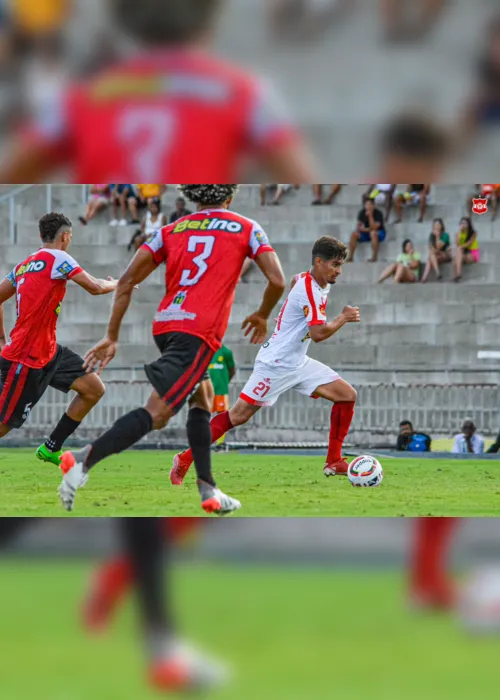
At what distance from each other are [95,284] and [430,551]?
4.03 metres

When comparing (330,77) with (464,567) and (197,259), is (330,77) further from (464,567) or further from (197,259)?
(197,259)

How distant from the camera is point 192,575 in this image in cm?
160

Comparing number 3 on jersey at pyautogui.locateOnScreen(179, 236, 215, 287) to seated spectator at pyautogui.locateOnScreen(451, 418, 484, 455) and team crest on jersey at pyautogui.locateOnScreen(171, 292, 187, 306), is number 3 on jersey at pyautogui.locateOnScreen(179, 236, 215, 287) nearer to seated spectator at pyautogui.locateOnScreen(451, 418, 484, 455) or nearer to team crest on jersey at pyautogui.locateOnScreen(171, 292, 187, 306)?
team crest on jersey at pyautogui.locateOnScreen(171, 292, 187, 306)

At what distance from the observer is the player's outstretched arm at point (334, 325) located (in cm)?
630

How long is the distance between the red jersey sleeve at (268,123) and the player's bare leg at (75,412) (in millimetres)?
5984

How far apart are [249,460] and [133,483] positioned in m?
4.07

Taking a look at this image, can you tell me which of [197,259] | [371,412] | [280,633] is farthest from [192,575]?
[371,412]

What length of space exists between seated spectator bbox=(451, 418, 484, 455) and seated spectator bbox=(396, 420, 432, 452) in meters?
0.30

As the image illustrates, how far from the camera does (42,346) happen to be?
275 inches

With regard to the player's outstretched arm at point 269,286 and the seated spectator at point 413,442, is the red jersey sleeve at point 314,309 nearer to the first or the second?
the player's outstretched arm at point 269,286

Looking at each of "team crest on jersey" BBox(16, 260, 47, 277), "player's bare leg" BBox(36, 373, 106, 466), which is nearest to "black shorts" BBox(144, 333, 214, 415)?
"team crest on jersey" BBox(16, 260, 47, 277)

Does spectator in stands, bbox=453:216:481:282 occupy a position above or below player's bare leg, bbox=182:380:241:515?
above

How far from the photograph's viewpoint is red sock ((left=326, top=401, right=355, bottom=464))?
26.3 feet

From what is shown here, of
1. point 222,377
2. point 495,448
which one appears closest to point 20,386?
point 222,377
